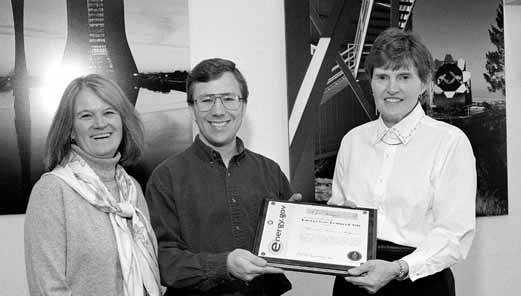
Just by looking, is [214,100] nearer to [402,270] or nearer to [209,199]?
[209,199]

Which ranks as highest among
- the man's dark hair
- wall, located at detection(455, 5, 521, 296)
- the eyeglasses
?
the man's dark hair

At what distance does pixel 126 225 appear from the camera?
5.45 feet

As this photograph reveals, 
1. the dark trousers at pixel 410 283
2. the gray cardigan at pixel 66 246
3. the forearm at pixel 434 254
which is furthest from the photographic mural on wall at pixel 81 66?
the forearm at pixel 434 254

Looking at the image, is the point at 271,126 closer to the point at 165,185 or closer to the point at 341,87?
the point at 341,87

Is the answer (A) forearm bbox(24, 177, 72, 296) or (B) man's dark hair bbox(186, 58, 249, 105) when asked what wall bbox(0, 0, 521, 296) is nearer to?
(B) man's dark hair bbox(186, 58, 249, 105)

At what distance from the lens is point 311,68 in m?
2.58

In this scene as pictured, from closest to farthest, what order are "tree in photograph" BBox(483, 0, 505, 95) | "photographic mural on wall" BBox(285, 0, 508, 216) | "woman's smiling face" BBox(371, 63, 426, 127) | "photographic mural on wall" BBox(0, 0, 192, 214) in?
"woman's smiling face" BBox(371, 63, 426, 127) < "photographic mural on wall" BBox(0, 0, 192, 214) < "photographic mural on wall" BBox(285, 0, 508, 216) < "tree in photograph" BBox(483, 0, 505, 95)

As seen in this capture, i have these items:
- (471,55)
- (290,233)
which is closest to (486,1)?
(471,55)

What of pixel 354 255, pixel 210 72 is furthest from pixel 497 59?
pixel 210 72

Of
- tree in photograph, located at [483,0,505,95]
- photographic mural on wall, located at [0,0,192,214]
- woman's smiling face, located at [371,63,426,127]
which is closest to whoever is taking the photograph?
woman's smiling face, located at [371,63,426,127]

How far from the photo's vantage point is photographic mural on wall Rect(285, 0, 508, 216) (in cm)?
258

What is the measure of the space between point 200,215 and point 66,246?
0.39 meters

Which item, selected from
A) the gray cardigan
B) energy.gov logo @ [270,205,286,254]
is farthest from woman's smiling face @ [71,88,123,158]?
energy.gov logo @ [270,205,286,254]

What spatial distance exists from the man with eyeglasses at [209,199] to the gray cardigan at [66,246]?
0.18 m
